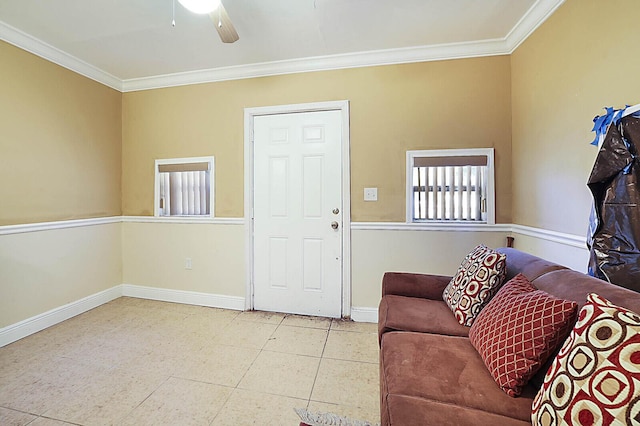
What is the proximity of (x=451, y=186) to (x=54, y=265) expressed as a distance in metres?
3.77

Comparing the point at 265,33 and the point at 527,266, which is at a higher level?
the point at 265,33

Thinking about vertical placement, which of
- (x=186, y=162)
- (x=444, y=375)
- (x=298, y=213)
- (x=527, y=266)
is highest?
(x=186, y=162)

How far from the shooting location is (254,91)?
9.24 feet

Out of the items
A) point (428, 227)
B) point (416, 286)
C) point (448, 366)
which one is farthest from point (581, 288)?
point (428, 227)

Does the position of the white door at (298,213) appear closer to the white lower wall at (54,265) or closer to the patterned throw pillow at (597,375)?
the white lower wall at (54,265)

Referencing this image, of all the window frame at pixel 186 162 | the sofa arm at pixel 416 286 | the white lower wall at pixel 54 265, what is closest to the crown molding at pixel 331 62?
the window frame at pixel 186 162

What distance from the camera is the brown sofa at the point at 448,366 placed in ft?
2.87

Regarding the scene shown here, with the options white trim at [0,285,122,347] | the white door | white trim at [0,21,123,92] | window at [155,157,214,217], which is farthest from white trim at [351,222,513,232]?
white trim at [0,21,123,92]

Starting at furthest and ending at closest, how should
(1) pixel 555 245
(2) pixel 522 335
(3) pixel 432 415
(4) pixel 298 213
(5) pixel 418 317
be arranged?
(4) pixel 298 213 → (1) pixel 555 245 → (5) pixel 418 317 → (2) pixel 522 335 → (3) pixel 432 415

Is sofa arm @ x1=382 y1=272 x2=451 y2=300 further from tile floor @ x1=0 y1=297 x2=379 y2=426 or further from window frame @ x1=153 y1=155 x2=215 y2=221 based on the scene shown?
window frame @ x1=153 y1=155 x2=215 y2=221

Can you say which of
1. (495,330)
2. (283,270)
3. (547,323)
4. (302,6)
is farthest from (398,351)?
(302,6)

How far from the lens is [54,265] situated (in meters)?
2.56

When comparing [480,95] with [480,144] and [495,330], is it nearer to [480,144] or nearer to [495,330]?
[480,144]

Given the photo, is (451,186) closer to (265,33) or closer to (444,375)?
(444,375)
